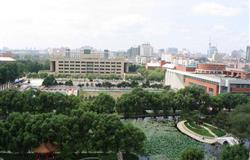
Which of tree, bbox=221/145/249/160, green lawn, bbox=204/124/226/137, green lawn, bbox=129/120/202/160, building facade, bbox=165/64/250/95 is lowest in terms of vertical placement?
green lawn, bbox=129/120/202/160

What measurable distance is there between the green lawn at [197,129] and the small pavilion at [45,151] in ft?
19.5

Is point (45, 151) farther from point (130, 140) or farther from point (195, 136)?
point (195, 136)

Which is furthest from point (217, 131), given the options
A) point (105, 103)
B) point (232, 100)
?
point (105, 103)

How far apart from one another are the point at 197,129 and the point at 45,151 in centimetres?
653

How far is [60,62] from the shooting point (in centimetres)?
3566

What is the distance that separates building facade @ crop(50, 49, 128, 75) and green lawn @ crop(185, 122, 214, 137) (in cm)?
2257

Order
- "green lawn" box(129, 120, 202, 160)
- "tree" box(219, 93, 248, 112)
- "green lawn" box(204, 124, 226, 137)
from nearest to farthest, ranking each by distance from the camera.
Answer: "green lawn" box(129, 120, 202, 160) → "green lawn" box(204, 124, 226, 137) → "tree" box(219, 93, 248, 112)

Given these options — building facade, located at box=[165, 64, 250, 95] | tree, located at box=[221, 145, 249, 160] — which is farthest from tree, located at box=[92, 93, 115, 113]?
building facade, located at box=[165, 64, 250, 95]

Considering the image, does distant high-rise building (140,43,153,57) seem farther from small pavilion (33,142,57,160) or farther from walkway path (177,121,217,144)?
small pavilion (33,142,57,160)

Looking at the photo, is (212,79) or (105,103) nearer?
(105,103)

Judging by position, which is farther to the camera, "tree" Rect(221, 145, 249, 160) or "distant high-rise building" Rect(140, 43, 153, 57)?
"distant high-rise building" Rect(140, 43, 153, 57)

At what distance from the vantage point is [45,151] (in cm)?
886

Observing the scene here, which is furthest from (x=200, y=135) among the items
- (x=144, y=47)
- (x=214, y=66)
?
(x=144, y=47)

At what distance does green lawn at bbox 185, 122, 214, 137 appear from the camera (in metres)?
12.8
